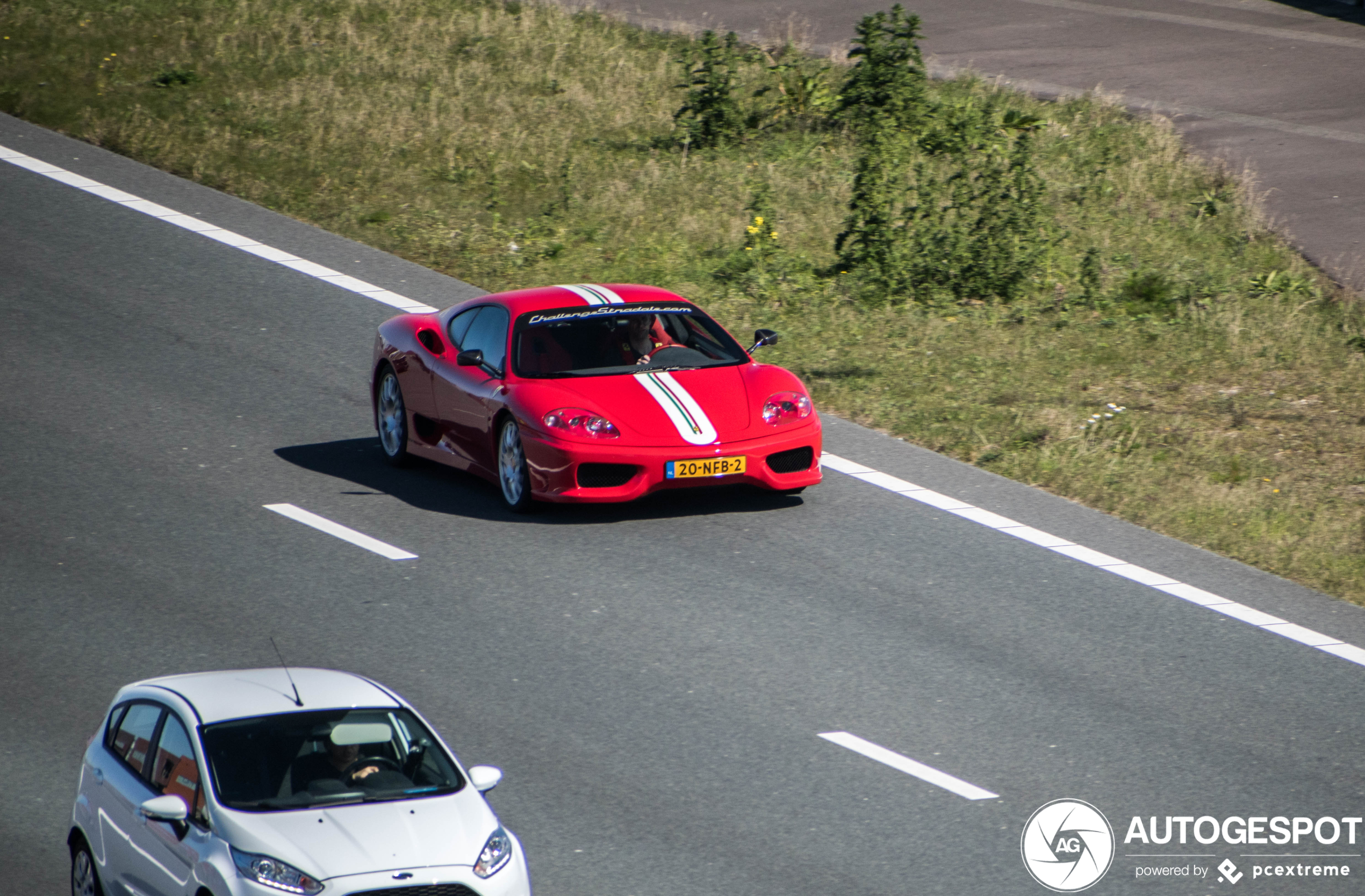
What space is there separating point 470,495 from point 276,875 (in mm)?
7206

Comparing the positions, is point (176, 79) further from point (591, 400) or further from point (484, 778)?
point (484, 778)

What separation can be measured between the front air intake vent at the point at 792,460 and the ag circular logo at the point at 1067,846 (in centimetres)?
451

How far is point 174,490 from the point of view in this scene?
1333 cm

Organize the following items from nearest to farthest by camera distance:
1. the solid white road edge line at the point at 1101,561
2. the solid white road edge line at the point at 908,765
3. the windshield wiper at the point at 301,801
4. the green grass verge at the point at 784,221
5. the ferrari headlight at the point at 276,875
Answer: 1. the ferrari headlight at the point at 276,875
2. the windshield wiper at the point at 301,801
3. the solid white road edge line at the point at 908,765
4. the solid white road edge line at the point at 1101,561
5. the green grass verge at the point at 784,221

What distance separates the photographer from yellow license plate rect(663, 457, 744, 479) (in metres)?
12.5

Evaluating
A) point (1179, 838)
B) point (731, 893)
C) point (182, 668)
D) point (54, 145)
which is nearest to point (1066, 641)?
point (1179, 838)

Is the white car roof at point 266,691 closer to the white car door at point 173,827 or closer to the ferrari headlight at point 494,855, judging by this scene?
the white car door at point 173,827

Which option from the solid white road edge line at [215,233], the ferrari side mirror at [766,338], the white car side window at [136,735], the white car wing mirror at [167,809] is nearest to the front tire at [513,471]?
the ferrari side mirror at [766,338]

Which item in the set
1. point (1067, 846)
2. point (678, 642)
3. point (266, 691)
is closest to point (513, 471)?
point (678, 642)

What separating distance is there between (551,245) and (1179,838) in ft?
42.9

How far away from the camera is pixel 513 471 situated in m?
13.0

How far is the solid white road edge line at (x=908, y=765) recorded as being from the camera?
890 cm

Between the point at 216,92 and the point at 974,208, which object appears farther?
the point at 216,92

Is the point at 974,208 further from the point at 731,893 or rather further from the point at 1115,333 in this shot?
the point at 731,893
